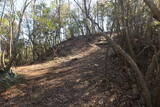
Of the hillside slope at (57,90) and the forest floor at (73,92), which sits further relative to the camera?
the hillside slope at (57,90)

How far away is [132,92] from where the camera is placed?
6.89 m

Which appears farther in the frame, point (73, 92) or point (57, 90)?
point (57, 90)

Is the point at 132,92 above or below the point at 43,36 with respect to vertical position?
below

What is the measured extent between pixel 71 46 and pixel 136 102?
633 inches

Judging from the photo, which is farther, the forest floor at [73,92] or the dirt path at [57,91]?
the dirt path at [57,91]

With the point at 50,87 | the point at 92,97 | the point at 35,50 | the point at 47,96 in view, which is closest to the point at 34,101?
the point at 47,96

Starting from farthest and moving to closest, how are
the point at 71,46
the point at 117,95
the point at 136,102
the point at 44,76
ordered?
1. the point at 71,46
2. the point at 44,76
3. the point at 117,95
4. the point at 136,102

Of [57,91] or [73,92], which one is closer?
[73,92]

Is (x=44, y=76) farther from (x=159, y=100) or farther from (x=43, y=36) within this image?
(x=43, y=36)

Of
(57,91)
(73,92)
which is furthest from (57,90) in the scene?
(73,92)

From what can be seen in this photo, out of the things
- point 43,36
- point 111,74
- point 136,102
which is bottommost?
point 136,102

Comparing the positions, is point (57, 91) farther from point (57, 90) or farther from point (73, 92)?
point (73, 92)

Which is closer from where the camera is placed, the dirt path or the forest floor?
the forest floor

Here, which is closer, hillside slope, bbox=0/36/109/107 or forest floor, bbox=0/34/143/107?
forest floor, bbox=0/34/143/107
